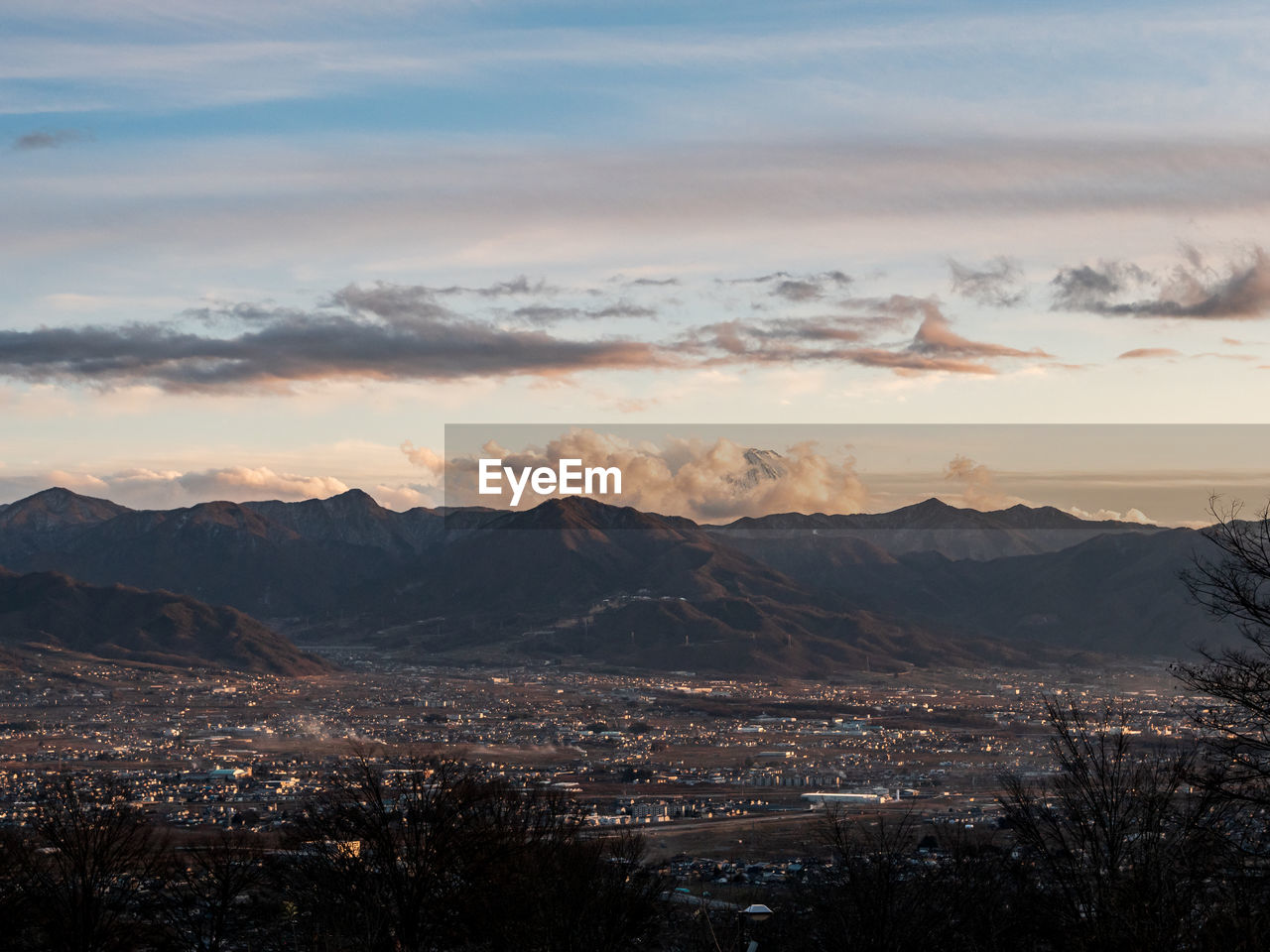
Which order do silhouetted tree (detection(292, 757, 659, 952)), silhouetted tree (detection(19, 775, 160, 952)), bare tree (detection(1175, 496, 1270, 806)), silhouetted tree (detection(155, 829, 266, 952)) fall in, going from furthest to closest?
1. silhouetted tree (detection(155, 829, 266, 952))
2. silhouetted tree (detection(19, 775, 160, 952))
3. silhouetted tree (detection(292, 757, 659, 952))
4. bare tree (detection(1175, 496, 1270, 806))

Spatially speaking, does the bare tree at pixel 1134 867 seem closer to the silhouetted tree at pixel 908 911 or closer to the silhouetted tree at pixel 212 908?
the silhouetted tree at pixel 908 911

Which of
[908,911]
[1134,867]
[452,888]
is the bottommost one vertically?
[452,888]

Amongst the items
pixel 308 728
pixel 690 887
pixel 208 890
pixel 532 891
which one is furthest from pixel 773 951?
pixel 308 728

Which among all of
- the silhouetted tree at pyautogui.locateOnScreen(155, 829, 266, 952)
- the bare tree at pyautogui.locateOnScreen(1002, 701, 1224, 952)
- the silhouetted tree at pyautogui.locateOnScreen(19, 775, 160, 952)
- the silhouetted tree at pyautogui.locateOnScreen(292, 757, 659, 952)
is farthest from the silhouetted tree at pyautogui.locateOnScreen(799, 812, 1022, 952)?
the silhouetted tree at pyautogui.locateOnScreen(19, 775, 160, 952)

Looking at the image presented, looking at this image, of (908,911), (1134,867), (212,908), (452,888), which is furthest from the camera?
(212,908)

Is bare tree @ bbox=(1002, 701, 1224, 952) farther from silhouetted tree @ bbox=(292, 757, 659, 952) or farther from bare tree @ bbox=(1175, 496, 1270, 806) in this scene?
silhouetted tree @ bbox=(292, 757, 659, 952)

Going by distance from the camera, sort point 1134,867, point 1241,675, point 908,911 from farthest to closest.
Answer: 1. point 908,911
2. point 1134,867
3. point 1241,675

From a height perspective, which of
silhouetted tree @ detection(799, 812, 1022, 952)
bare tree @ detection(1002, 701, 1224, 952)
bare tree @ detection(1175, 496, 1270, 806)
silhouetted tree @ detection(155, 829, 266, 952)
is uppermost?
bare tree @ detection(1175, 496, 1270, 806)

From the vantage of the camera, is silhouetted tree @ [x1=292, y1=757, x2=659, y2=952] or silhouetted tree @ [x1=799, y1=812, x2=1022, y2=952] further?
silhouetted tree @ [x1=292, y1=757, x2=659, y2=952]

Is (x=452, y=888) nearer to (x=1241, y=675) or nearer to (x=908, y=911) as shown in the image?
(x=908, y=911)

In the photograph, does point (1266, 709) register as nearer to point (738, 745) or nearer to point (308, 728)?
point (738, 745)

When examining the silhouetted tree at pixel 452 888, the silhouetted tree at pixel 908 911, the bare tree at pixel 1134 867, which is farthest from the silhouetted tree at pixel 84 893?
the bare tree at pixel 1134 867

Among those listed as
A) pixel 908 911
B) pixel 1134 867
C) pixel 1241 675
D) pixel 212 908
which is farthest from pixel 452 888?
pixel 1241 675
